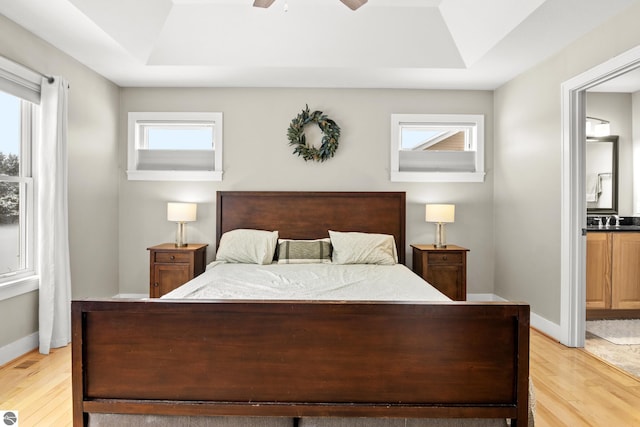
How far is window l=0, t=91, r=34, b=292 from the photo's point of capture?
307 centimetres

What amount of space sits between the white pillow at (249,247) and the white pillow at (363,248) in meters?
0.66

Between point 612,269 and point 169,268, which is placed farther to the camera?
point 169,268

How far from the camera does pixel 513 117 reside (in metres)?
4.32

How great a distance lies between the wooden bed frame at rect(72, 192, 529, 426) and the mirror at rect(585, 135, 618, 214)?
4.00 m

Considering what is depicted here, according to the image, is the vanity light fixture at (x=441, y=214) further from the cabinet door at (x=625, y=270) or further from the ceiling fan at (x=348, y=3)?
the ceiling fan at (x=348, y=3)

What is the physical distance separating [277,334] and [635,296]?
4.08 metres

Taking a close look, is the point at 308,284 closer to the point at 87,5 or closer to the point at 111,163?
the point at 87,5

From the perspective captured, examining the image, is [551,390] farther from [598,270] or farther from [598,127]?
[598,127]

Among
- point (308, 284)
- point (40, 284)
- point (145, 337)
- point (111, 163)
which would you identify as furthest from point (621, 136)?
point (40, 284)

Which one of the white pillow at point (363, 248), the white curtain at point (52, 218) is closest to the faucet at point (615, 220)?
the white pillow at point (363, 248)

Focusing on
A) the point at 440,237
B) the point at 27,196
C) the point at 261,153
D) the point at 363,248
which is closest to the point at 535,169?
the point at 440,237

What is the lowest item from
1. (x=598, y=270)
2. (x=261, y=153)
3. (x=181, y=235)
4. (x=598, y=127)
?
(x=598, y=270)

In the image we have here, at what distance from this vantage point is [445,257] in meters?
4.30

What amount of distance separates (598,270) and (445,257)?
1487 millimetres
